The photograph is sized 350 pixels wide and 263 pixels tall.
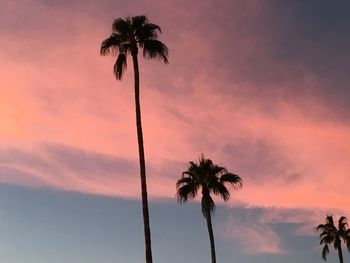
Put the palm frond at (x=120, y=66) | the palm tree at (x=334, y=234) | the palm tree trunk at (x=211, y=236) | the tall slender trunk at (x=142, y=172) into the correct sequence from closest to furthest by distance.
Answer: the tall slender trunk at (x=142, y=172)
the palm frond at (x=120, y=66)
the palm tree trunk at (x=211, y=236)
the palm tree at (x=334, y=234)

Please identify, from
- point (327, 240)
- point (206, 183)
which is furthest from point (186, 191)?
point (327, 240)

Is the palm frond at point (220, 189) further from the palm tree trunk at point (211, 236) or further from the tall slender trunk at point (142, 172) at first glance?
the tall slender trunk at point (142, 172)

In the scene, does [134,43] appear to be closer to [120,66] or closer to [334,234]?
[120,66]

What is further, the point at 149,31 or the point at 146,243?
Result: the point at 149,31

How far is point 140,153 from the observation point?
35.5 m

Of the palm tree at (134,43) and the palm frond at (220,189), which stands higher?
the palm tree at (134,43)

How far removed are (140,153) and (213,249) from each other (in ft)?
63.4

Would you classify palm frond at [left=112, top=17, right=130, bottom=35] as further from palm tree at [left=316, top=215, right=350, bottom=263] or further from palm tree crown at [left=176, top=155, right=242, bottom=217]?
palm tree at [left=316, top=215, right=350, bottom=263]

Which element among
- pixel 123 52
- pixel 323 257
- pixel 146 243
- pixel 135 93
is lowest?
pixel 146 243

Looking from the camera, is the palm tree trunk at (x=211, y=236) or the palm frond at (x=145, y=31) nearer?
the palm frond at (x=145, y=31)

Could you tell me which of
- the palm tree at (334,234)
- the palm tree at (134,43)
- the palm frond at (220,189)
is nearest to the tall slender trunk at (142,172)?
the palm tree at (134,43)

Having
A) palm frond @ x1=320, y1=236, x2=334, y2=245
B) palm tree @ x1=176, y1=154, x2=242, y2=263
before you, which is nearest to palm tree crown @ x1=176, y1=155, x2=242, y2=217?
palm tree @ x1=176, y1=154, x2=242, y2=263

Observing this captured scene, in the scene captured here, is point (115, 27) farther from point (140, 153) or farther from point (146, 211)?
point (146, 211)

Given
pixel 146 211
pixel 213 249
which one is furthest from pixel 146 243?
pixel 213 249
